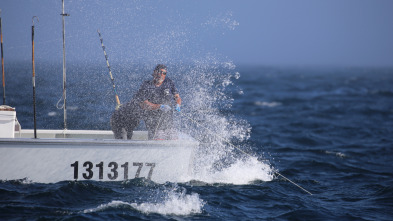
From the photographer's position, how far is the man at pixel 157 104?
797 cm

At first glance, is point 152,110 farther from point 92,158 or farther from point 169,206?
point 169,206

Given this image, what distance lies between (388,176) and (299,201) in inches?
145

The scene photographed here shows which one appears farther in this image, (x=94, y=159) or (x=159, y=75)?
(x=159, y=75)

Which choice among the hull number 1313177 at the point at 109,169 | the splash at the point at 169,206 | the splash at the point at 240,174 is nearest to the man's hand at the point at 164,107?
the hull number 1313177 at the point at 109,169

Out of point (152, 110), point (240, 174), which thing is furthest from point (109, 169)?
point (240, 174)

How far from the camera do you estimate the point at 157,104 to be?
7965 mm

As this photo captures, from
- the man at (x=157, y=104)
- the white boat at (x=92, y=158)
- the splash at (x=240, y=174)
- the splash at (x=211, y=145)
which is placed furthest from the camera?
the splash at (x=211, y=145)

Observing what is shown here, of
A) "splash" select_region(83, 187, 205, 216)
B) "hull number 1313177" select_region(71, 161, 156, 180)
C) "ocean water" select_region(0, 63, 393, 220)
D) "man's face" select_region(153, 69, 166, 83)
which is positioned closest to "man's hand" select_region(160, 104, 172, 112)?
"man's face" select_region(153, 69, 166, 83)

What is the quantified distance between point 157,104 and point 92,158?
1427 millimetres

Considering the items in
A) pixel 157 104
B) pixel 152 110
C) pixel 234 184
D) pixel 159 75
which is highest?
pixel 159 75

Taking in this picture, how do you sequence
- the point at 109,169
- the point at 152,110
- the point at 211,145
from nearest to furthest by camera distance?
the point at 109,169, the point at 152,110, the point at 211,145

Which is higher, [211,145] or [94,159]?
[94,159]

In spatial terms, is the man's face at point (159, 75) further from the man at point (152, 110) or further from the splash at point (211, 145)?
the splash at point (211, 145)

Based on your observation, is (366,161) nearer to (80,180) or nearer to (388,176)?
(388,176)
